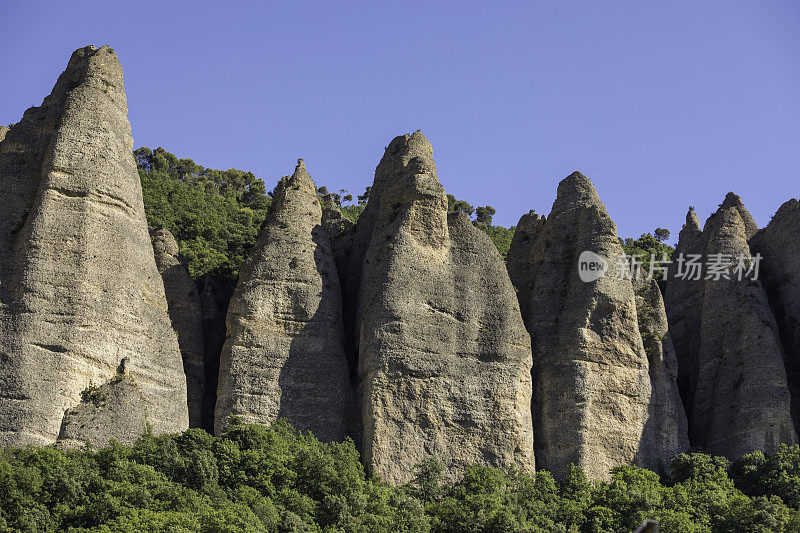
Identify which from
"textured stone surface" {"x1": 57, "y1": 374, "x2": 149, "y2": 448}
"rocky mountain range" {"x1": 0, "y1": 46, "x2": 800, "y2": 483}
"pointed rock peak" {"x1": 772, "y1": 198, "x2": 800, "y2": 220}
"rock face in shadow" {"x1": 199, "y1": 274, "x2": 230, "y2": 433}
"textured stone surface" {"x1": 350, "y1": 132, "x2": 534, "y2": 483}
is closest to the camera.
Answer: "textured stone surface" {"x1": 57, "y1": 374, "x2": 149, "y2": 448}

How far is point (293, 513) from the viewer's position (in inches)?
1585

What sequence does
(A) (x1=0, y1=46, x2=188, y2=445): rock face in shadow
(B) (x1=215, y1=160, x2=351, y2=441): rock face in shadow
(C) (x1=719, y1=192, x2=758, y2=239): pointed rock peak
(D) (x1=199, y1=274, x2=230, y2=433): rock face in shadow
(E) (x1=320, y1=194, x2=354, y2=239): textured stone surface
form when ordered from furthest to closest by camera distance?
(C) (x1=719, y1=192, x2=758, y2=239): pointed rock peak → (E) (x1=320, y1=194, x2=354, y2=239): textured stone surface → (D) (x1=199, y1=274, x2=230, y2=433): rock face in shadow → (B) (x1=215, y1=160, x2=351, y2=441): rock face in shadow → (A) (x1=0, y1=46, x2=188, y2=445): rock face in shadow

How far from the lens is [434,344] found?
47312 millimetres

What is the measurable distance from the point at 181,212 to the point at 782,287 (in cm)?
3136

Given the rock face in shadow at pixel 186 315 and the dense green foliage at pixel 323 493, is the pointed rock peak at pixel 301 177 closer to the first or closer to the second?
the rock face in shadow at pixel 186 315

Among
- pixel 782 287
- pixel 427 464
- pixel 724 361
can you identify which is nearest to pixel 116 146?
pixel 427 464

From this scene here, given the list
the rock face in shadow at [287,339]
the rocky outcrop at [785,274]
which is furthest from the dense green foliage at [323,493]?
the rocky outcrop at [785,274]

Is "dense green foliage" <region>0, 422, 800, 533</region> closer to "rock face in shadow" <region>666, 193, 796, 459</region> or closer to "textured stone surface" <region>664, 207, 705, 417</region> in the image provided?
"rock face in shadow" <region>666, 193, 796, 459</region>

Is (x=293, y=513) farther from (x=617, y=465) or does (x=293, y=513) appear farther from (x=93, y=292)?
(x=617, y=465)

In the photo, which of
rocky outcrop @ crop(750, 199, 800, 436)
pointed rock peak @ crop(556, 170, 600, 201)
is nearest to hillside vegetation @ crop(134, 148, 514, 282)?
pointed rock peak @ crop(556, 170, 600, 201)

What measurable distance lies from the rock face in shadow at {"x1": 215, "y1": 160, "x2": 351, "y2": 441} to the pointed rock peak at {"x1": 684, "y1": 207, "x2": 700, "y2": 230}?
23.8 meters

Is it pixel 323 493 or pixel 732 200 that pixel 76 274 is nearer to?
pixel 323 493

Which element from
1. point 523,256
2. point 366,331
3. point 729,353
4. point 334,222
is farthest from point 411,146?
point 729,353

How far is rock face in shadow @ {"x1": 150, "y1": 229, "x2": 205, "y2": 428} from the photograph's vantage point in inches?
1897
